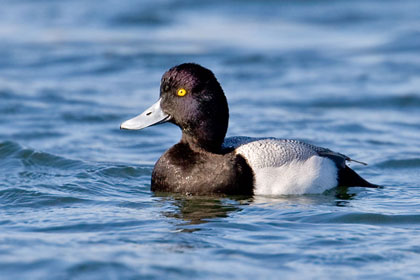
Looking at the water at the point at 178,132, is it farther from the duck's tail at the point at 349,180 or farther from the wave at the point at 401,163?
the duck's tail at the point at 349,180

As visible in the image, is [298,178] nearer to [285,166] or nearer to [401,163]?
[285,166]

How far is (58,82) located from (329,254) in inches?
386

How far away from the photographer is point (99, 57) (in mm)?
17906

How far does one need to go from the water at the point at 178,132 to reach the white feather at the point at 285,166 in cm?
15

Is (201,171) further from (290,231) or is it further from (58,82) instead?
(58,82)

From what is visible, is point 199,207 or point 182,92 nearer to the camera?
point 199,207

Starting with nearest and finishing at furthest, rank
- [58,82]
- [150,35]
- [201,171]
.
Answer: [201,171]
[58,82]
[150,35]

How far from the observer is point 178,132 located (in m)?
13.0

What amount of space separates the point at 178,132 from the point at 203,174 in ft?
13.9

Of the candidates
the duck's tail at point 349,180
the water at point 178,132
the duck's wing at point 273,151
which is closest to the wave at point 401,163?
the water at point 178,132

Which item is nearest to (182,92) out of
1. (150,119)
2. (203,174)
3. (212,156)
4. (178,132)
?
(150,119)

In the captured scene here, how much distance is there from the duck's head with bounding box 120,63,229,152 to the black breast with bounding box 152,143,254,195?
184mm

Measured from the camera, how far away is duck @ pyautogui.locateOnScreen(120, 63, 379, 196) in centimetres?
873

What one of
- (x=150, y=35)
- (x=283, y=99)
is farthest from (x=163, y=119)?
(x=150, y=35)
